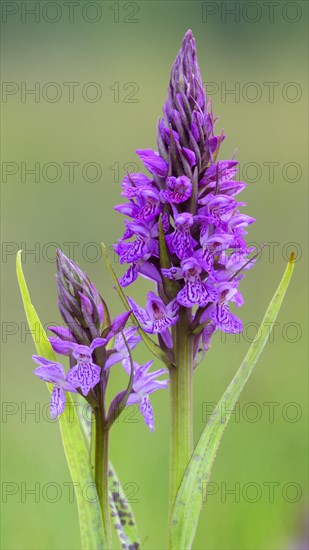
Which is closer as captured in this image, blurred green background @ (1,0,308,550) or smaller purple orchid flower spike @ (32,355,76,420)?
smaller purple orchid flower spike @ (32,355,76,420)

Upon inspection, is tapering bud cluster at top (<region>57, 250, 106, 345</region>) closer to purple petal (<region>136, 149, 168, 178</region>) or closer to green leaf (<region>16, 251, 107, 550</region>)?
green leaf (<region>16, 251, 107, 550</region>)

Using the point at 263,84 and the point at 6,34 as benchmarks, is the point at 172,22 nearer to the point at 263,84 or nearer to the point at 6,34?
the point at 6,34

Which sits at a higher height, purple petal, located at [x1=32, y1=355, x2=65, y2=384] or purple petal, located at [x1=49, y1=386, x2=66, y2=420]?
purple petal, located at [x1=32, y1=355, x2=65, y2=384]

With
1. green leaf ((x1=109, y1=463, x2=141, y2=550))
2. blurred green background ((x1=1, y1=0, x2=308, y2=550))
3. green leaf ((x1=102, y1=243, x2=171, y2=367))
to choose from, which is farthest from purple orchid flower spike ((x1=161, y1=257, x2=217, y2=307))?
blurred green background ((x1=1, y1=0, x2=308, y2=550))

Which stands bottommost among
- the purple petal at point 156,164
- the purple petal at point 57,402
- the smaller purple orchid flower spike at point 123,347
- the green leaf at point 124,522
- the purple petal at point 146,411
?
the green leaf at point 124,522

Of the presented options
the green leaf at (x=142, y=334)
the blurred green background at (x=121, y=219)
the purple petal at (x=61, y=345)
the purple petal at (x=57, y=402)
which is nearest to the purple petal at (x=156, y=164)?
the green leaf at (x=142, y=334)

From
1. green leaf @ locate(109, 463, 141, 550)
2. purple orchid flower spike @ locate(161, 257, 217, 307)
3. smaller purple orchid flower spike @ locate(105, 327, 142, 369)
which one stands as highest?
purple orchid flower spike @ locate(161, 257, 217, 307)

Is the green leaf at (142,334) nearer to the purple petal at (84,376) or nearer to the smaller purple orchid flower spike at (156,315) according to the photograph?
the smaller purple orchid flower spike at (156,315)

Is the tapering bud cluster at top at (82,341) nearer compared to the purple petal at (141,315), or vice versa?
the tapering bud cluster at top at (82,341)
